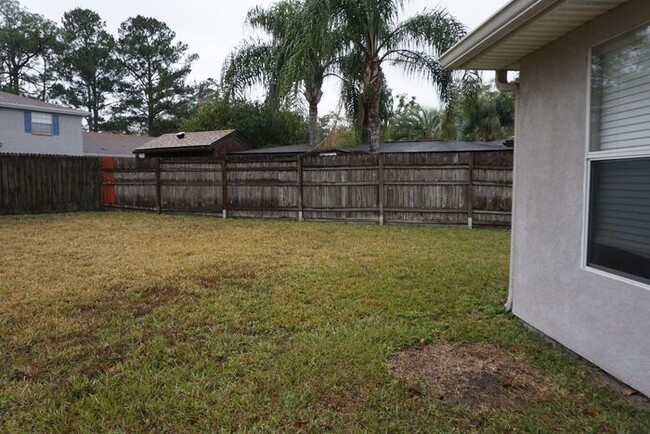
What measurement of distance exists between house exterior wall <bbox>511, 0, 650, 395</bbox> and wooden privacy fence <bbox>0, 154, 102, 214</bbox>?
12397 mm

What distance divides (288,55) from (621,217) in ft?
29.9

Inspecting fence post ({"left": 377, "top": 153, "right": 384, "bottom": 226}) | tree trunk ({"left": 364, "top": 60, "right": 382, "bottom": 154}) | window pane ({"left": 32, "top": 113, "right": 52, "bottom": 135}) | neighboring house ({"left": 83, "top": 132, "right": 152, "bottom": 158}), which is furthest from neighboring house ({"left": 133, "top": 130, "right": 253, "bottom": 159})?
fence post ({"left": 377, "top": 153, "right": 384, "bottom": 226})

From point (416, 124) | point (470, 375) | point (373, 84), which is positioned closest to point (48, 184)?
point (373, 84)

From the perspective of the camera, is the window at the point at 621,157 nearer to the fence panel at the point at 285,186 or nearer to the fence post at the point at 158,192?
the fence panel at the point at 285,186

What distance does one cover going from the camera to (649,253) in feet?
7.67

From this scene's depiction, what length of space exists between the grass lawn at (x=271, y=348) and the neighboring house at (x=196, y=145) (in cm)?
1038

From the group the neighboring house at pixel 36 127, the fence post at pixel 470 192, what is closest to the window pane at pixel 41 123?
the neighboring house at pixel 36 127

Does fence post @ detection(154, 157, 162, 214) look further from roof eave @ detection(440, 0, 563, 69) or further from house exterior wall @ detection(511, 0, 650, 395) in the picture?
house exterior wall @ detection(511, 0, 650, 395)

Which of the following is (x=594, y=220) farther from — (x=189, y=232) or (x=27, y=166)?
(x=27, y=166)

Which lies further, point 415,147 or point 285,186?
point 415,147

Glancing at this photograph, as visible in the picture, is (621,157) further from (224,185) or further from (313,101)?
(313,101)

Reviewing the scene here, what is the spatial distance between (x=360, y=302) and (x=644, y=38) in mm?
2830

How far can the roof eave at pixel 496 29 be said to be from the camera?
254 cm

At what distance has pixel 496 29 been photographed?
2.90 meters
